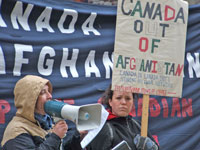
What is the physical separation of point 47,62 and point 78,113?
139 cm

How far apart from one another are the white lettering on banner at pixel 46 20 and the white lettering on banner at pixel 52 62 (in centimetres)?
19

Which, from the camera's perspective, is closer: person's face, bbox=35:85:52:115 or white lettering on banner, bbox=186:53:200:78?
person's face, bbox=35:85:52:115

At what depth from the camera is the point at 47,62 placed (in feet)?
13.5

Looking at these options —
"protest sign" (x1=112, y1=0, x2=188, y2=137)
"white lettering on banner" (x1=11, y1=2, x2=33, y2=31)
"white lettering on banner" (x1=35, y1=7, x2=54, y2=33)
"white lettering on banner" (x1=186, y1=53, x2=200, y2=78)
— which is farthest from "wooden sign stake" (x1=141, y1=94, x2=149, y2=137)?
"white lettering on banner" (x1=186, y1=53, x2=200, y2=78)

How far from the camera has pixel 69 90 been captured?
4223mm

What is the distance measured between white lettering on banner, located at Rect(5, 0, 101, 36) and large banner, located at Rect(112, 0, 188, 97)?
0.71 metres

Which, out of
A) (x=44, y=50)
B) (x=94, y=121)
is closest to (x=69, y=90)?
(x=44, y=50)

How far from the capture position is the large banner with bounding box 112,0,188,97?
12.2 ft

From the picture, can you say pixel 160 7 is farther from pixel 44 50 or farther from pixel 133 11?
pixel 44 50

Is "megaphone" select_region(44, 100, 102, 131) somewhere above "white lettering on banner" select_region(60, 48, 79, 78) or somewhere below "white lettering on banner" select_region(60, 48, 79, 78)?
below

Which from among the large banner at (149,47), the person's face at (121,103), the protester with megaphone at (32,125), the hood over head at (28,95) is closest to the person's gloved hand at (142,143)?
the person's face at (121,103)

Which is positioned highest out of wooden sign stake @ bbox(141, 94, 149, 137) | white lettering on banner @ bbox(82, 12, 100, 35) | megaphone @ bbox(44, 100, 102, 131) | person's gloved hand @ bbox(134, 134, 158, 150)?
white lettering on banner @ bbox(82, 12, 100, 35)

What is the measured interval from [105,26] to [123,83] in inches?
40.3

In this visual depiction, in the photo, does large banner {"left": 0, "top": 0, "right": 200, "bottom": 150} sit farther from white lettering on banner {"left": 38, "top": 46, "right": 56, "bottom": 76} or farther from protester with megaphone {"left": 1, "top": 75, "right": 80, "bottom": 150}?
protester with megaphone {"left": 1, "top": 75, "right": 80, "bottom": 150}
